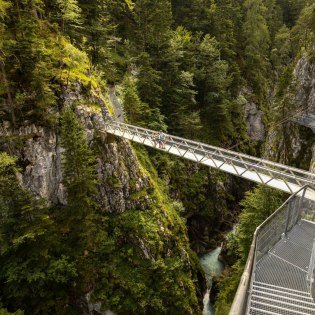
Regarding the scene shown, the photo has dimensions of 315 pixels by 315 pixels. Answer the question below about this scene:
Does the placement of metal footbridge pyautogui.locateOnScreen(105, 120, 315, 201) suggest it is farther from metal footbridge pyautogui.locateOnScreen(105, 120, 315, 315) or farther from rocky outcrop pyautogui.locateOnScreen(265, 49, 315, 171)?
rocky outcrop pyautogui.locateOnScreen(265, 49, 315, 171)

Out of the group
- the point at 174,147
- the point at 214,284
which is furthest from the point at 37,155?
the point at 214,284

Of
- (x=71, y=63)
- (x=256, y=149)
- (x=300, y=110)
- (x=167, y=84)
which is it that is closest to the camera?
(x=71, y=63)

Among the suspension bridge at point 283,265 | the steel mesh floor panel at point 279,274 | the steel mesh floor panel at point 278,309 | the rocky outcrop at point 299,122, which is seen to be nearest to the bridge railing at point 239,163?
the suspension bridge at point 283,265

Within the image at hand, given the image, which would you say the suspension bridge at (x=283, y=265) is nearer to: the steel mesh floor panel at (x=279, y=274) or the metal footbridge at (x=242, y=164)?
the steel mesh floor panel at (x=279, y=274)

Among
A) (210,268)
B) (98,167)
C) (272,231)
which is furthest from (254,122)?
(272,231)

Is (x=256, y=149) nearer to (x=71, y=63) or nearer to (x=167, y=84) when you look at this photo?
(x=167, y=84)

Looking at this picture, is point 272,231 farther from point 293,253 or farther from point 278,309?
point 278,309

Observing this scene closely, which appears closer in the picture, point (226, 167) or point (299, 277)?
point (299, 277)
